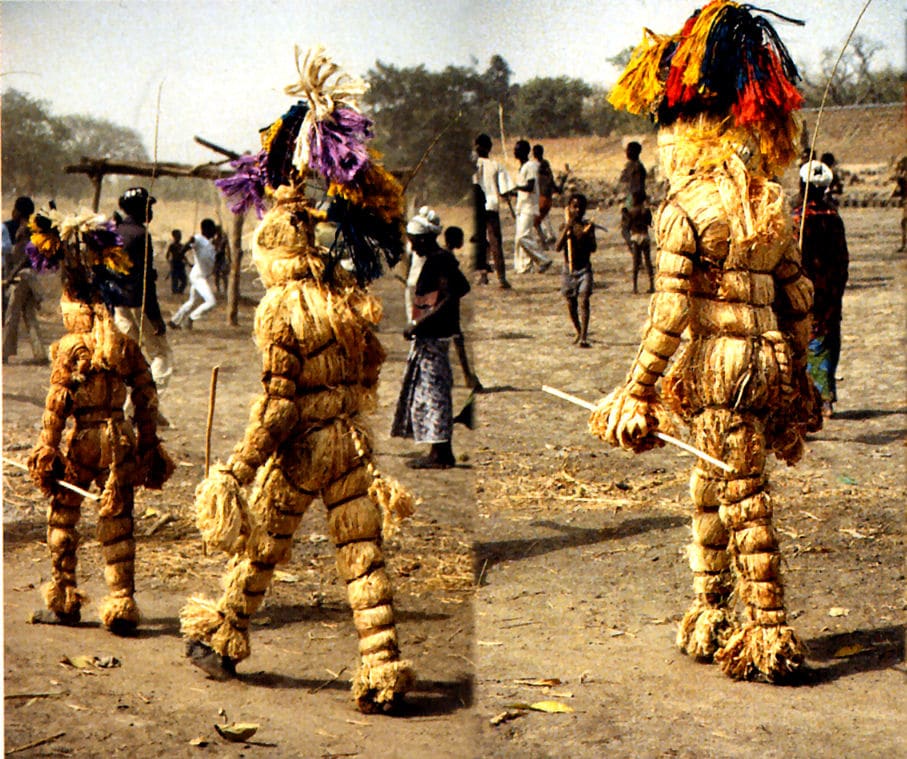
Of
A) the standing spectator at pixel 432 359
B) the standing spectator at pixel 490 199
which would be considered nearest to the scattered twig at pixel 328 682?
the standing spectator at pixel 490 199

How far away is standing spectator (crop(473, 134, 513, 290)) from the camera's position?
887 centimetres

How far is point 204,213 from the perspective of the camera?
13953 millimetres

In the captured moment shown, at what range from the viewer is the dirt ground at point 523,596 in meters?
5.48

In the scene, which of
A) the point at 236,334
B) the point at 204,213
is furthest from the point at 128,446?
the point at 204,213

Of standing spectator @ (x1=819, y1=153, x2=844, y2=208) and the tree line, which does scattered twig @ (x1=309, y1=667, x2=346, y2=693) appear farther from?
standing spectator @ (x1=819, y1=153, x2=844, y2=208)

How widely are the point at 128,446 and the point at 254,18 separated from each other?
2209mm

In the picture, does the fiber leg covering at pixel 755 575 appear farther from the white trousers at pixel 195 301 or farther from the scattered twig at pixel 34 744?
the white trousers at pixel 195 301

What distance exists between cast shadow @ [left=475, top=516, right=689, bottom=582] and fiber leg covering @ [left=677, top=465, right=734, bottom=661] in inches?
69.1

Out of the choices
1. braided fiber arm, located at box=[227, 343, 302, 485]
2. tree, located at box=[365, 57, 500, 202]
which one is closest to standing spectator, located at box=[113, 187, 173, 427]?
tree, located at box=[365, 57, 500, 202]

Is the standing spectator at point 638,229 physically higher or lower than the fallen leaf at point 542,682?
higher

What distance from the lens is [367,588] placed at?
5.66 m

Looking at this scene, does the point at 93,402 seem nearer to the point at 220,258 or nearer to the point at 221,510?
the point at 221,510

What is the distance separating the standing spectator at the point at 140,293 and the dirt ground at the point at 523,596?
658 millimetres

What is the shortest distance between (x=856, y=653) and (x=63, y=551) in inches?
149
